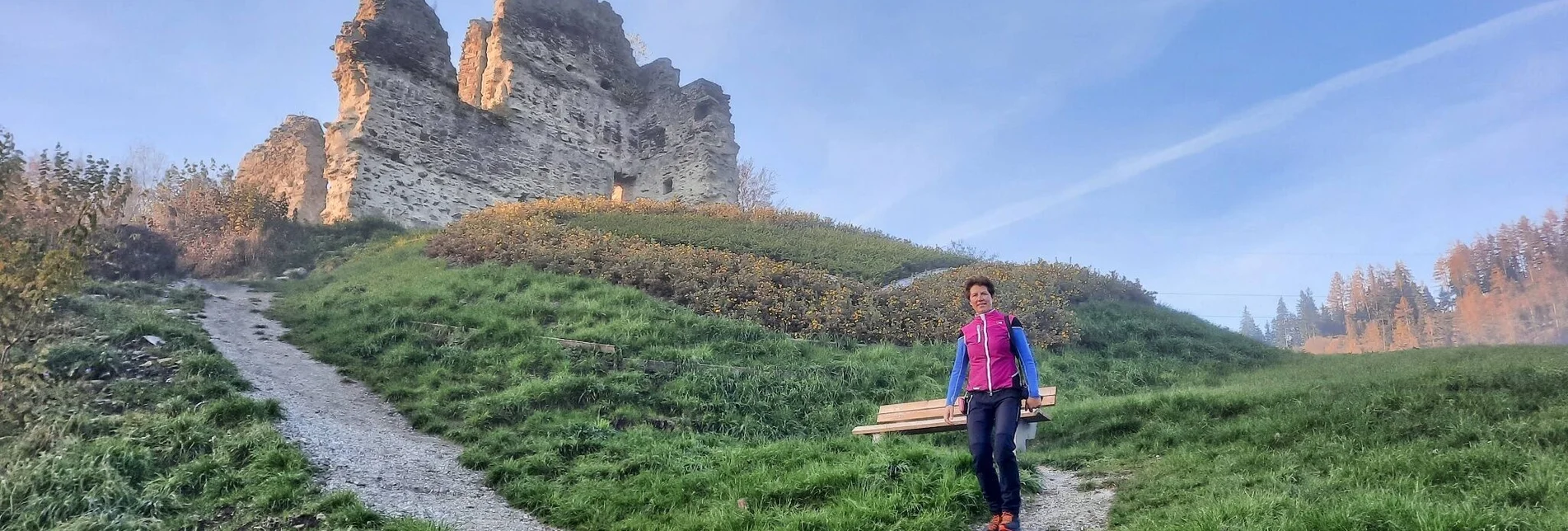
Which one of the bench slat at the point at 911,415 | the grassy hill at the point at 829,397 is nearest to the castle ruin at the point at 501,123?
the grassy hill at the point at 829,397

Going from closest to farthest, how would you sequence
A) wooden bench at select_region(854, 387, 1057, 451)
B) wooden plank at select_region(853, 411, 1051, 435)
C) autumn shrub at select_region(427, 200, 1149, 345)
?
1. wooden plank at select_region(853, 411, 1051, 435)
2. wooden bench at select_region(854, 387, 1057, 451)
3. autumn shrub at select_region(427, 200, 1149, 345)

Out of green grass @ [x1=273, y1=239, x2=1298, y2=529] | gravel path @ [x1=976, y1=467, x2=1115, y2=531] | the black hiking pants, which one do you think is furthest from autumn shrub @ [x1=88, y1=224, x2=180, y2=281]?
gravel path @ [x1=976, y1=467, x2=1115, y2=531]

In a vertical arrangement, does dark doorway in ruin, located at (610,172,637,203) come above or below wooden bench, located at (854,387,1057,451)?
above

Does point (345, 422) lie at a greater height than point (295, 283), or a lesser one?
lesser

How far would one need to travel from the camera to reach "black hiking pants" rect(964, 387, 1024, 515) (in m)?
4.91

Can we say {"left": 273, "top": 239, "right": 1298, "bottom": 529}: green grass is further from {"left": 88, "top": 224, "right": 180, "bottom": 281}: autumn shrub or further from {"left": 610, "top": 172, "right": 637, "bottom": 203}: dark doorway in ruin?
{"left": 610, "top": 172, "right": 637, "bottom": 203}: dark doorway in ruin

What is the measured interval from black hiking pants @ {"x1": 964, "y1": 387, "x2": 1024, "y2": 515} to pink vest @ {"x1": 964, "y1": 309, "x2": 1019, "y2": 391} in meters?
0.07

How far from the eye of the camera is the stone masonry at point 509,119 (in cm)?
2039

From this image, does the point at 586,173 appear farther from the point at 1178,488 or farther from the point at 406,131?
the point at 1178,488

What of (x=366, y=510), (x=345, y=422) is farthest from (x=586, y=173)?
(x=366, y=510)

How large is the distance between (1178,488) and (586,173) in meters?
21.5

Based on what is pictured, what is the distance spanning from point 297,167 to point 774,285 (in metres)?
17.0

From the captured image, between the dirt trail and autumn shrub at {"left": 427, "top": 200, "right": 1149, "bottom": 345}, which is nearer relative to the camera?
the dirt trail

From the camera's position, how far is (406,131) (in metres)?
20.9
